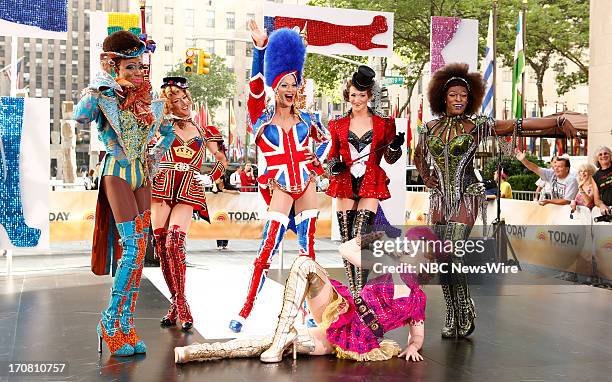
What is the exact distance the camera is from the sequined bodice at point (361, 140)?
231 inches

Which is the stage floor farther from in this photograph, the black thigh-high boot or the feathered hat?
the feathered hat

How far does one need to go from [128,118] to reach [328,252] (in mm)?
7637

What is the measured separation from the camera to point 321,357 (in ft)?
16.7

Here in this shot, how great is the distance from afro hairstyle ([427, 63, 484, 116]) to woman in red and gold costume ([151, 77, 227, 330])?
71.4 inches

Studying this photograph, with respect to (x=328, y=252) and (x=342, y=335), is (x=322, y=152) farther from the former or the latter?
(x=328, y=252)

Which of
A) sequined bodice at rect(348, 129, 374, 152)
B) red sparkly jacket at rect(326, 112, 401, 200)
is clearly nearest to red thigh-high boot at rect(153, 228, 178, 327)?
red sparkly jacket at rect(326, 112, 401, 200)

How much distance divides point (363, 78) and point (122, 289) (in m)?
2.28

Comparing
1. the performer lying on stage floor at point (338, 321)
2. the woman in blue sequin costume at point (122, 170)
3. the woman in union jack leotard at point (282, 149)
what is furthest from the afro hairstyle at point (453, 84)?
the woman in blue sequin costume at point (122, 170)

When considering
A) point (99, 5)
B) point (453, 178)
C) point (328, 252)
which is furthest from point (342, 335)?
point (99, 5)

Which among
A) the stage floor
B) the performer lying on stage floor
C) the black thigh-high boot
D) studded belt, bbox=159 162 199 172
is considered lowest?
the stage floor

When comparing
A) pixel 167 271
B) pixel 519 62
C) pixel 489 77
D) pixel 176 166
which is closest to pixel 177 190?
pixel 176 166

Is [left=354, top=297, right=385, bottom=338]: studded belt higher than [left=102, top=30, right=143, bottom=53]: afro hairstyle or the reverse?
the reverse

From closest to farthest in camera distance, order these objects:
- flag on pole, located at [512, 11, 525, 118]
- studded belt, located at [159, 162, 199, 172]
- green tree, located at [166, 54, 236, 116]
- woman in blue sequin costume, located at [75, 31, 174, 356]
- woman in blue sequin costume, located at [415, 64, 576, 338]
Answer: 1. woman in blue sequin costume, located at [75, 31, 174, 356]
2. woman in blue sequin costume, located at [415, 64, 576, 338]
3. studded belt, located at [159, 162, 199, 172]
4. flag on pole, located at [512, 11, 525, 118]
5. green tree, located at [166, 54, 236, 116]

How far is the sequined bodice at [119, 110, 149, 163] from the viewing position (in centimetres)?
490
